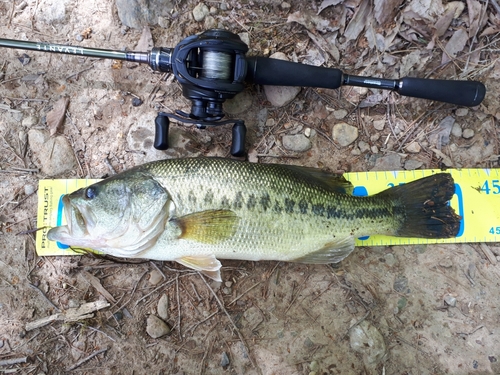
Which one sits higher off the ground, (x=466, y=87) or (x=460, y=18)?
(x=460, y=18)

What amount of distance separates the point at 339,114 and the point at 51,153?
277cm

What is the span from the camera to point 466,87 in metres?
3.07

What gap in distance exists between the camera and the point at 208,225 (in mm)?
2730

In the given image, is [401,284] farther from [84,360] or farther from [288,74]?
[84,360]

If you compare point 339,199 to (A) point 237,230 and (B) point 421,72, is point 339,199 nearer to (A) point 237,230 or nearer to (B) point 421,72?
(A) point 237,230

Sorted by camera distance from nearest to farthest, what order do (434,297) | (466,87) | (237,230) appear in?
(237,230) < (466,87) < (434,297)

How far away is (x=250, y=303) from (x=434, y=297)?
171cm

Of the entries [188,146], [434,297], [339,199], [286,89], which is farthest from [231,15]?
[434,297]

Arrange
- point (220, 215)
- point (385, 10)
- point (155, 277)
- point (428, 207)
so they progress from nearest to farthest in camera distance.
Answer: point (220, 215)
point (428, 207)
point (155, 277)
point (385, 10)

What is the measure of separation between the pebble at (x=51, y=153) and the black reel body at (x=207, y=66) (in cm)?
127

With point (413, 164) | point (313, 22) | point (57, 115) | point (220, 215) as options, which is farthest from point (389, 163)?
point (57, 115)

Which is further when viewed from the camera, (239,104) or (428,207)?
(239,104)

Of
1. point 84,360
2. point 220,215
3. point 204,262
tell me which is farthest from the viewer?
point 84,360

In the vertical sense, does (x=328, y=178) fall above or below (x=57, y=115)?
below
